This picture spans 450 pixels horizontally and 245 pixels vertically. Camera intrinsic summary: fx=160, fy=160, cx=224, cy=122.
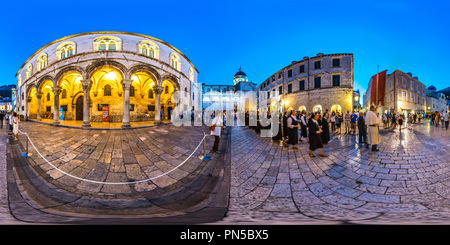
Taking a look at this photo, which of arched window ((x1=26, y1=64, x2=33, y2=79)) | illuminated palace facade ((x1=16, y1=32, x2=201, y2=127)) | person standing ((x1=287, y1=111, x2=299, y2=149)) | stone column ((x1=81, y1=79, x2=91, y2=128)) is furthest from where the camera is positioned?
arched window ((x1=26, y1=64, x2=33, y2=79))

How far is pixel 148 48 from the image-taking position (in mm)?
12445

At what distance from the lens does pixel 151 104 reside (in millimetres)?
16734

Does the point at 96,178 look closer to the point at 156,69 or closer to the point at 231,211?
the point at 231,211

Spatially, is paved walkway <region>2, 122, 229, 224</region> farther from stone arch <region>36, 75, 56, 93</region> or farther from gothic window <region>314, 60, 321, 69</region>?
gothic window <region>314, 60, 321, 69</region>

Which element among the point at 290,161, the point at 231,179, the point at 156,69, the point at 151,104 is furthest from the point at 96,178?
the point at 151,104

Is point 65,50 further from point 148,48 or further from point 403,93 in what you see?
point 403,93

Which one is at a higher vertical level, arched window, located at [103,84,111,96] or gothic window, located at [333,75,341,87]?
gothic window, located at [333,75,341,87]

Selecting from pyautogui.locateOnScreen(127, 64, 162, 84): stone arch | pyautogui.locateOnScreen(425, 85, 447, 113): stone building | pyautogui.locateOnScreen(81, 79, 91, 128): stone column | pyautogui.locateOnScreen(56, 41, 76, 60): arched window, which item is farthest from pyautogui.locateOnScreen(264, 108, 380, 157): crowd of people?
pyautogui.locateOnScreen(425, 85, 447, 113): stone building

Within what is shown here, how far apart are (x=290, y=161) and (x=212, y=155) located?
7.28 feet

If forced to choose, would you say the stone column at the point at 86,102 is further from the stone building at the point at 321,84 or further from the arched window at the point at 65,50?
the stone building at the point at 321,84

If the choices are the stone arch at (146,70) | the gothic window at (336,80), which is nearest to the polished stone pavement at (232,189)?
the stone arch at (146,70)

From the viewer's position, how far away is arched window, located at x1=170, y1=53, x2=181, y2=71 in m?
14.1

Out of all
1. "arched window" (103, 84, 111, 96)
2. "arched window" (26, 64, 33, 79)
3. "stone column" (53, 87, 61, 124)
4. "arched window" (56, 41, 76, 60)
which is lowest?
"stone column" (53, 87, 61, 124)

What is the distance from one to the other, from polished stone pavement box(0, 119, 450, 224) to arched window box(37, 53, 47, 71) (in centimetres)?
1185
